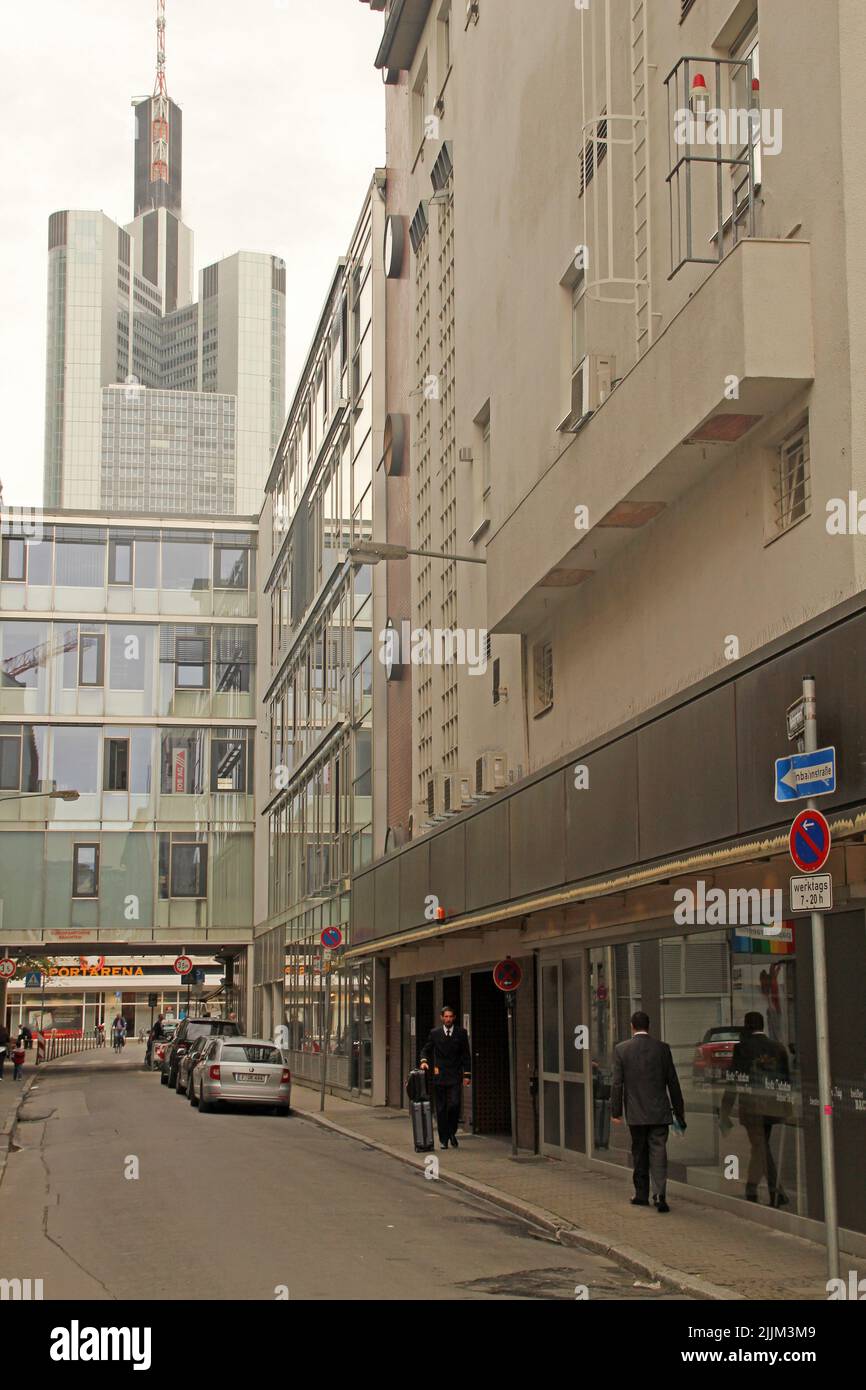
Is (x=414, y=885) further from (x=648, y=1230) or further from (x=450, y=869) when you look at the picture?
(x=648, y=1230)

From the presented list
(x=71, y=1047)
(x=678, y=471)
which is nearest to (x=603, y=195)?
(x=678, y=471)

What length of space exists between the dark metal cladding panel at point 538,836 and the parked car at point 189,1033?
20769mm

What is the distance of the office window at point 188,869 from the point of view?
170ft

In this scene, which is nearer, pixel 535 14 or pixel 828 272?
pixel 828 272

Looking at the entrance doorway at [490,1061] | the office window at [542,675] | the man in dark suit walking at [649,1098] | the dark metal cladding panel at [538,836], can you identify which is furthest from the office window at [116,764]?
the man in dark suit walking at [649,1098]

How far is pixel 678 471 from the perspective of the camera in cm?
1368

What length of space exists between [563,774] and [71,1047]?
75.9m

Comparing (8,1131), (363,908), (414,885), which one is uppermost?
(414,885)

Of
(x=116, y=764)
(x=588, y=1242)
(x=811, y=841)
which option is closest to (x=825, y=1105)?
(x=811, y=841)

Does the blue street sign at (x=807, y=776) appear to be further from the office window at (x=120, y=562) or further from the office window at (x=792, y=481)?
the office window at (x=120, y=562)

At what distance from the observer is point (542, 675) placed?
20.0 m

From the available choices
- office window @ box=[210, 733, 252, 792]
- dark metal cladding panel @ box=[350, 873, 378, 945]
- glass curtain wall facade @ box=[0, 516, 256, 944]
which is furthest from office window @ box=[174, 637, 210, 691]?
dark metal cladding panel @ box=[350, 873, 378, 945]

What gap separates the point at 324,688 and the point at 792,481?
89.2 ft

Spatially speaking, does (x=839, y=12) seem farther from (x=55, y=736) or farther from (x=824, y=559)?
(x=55, y=736)
